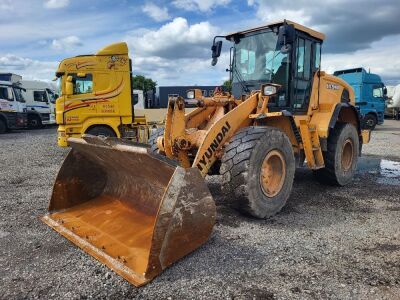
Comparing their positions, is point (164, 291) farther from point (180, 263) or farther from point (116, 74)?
point (116, 74)

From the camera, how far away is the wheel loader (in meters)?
3.50

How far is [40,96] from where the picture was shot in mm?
22766

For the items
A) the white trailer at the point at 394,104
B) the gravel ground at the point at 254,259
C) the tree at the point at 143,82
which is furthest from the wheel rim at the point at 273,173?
the tree at the point at 143,82

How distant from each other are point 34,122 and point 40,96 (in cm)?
171

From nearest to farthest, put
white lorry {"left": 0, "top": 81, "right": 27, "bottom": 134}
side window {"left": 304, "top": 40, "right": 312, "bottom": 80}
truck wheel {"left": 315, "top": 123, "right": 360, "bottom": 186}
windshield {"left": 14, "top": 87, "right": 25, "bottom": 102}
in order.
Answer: side window {"left": 304, "top": 40, "right": 312, "bottom": 80} < truck wheel {"left": 315, "top": 123, "right": 360, "bottom": 186} < white lorry {"left": 0, "top": 81, "right": 27, "bottom": 134} < windshield {"left": 14, "top": 87, "right": 25, "bottom": 102}

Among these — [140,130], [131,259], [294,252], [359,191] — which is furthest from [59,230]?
[140,130]

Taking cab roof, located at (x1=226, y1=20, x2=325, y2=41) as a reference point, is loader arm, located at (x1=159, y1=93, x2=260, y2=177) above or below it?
below

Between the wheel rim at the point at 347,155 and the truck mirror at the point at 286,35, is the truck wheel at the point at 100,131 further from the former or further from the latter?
the truck mirror at the point at 286,35

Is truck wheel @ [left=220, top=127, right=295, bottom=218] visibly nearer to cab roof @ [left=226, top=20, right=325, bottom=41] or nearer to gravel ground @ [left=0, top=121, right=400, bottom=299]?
gravel ground @ [left=0, top=121, right=400, bottom=299]

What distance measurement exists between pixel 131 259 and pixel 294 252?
1.66 metres

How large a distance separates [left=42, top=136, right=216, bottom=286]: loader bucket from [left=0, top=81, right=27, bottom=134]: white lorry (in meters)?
16.2

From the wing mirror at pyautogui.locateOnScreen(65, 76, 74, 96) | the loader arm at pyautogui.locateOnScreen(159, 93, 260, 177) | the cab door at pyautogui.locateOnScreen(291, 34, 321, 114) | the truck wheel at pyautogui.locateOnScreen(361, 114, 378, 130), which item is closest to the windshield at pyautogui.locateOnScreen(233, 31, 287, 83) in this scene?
the cab door at pyautogui.locateOnScreen(291, 34, 321, 114)

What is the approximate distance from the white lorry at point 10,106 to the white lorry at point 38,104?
6.10 ft

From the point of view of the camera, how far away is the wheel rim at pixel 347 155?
7.05 meters
